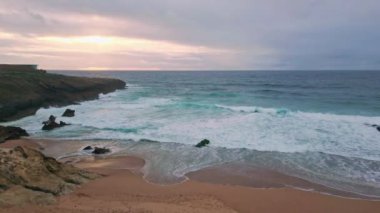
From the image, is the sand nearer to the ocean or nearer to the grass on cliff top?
the ocean

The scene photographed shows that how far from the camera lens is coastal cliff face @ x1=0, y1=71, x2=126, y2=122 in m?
28.1

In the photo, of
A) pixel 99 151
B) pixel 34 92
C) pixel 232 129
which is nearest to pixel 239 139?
pixel 232 129

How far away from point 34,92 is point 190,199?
86.1 feet

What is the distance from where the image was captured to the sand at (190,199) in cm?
998

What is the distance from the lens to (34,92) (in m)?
32.9

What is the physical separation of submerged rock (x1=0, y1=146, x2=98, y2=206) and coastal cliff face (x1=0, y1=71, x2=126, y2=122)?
1698cm

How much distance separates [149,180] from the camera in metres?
13.3

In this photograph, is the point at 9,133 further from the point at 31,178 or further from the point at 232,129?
the point at 232,129

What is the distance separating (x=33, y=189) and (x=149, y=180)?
13.8 feet

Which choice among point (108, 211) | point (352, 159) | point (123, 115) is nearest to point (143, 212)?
point (108, 211)

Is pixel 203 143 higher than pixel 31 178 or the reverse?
Result: the reverse

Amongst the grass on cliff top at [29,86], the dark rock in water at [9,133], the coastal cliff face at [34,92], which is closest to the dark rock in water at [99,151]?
the dark rock in water at [9,133]

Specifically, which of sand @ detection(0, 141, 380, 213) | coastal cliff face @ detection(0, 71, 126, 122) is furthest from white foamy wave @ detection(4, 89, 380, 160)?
sand @ detection(0, 141, 380, 213)

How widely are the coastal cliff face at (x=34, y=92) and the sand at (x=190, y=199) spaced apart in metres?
18.2
